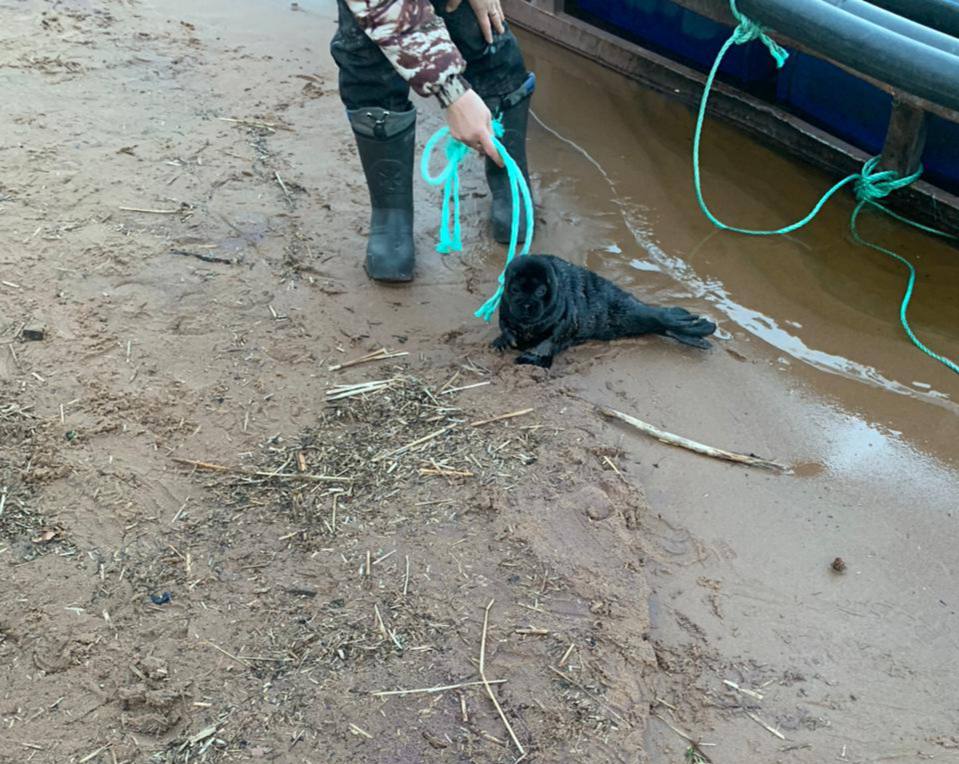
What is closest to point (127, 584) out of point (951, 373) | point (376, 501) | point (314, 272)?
point (376, 501)

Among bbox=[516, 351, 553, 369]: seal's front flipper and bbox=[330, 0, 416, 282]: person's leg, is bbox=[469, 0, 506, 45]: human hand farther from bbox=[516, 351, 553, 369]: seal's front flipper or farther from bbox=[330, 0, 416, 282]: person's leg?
bbox=[516, 351, 553, 369]: seal's front flipper

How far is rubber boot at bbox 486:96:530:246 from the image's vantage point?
385cm

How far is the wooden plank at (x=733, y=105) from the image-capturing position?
4.13 meters

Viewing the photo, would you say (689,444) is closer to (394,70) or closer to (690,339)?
(690,339)

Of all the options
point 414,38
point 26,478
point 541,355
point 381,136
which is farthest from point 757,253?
point 26,478

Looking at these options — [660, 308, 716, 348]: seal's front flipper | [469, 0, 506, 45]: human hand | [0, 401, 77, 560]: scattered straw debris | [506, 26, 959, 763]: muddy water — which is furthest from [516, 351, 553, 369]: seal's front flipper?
[0, 401, 77, 560]: scattered straw debris

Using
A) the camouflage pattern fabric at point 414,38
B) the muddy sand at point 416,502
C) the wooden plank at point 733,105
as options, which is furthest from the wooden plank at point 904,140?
the camouflage pattern fabric at point 414,38

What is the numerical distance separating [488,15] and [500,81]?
0.32 meters

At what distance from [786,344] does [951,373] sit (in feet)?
1.87

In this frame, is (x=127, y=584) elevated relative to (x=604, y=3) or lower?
lower

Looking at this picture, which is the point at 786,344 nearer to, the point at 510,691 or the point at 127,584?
the point at 510,691

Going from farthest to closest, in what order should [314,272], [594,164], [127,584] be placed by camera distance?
[594,164], [314,272], [127,584]

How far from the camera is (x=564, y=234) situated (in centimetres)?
411

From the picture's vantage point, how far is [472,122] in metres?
2.85
